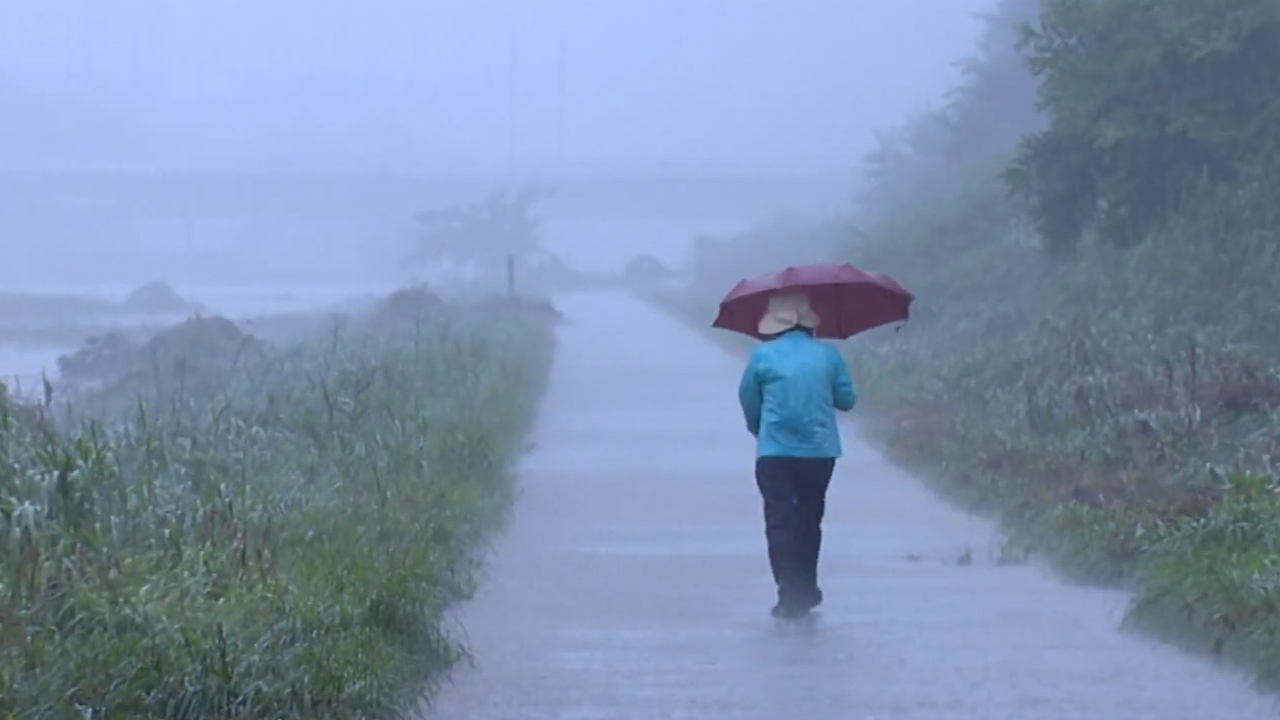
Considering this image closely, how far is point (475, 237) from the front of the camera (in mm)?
82188

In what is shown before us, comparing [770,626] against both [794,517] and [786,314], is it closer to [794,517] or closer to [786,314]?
[794,517]

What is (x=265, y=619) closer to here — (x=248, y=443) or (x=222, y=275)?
(x=248, y=443)

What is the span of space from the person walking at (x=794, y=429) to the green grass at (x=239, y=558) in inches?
65.7

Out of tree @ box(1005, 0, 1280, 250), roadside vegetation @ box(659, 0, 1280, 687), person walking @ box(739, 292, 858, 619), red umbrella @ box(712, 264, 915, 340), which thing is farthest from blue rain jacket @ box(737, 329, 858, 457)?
tree @ box(1005, 0, 1280, 250)

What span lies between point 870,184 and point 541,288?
51.0ft

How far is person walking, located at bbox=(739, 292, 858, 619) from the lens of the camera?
33.7 ft

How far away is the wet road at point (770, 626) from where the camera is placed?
8.47 metres

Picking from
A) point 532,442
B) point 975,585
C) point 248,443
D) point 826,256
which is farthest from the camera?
point 826,256

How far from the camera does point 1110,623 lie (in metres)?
10.1

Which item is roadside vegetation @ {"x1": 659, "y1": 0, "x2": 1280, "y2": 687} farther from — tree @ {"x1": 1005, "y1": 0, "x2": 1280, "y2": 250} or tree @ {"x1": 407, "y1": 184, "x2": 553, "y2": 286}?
tree @ {"x1": 407, "y1": 184, "x2": 553, "y2": 286}

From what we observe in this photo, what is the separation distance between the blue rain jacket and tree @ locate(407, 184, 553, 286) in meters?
70.7

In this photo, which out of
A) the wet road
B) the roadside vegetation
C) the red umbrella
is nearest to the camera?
the wet road

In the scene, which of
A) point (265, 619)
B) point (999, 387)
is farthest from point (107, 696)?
point (999, 387)

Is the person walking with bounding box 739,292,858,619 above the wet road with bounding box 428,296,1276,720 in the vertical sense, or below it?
above
